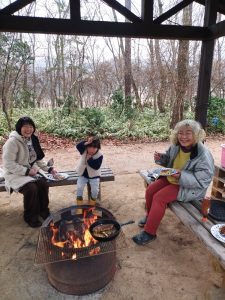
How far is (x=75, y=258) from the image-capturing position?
2117mm

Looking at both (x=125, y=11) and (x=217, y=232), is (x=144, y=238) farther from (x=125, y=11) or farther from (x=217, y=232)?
(x=125, y=11)

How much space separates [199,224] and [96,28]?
309cm

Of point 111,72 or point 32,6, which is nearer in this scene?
point 32,6

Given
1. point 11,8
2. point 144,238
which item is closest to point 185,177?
point 144,238

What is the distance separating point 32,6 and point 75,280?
10174 mm

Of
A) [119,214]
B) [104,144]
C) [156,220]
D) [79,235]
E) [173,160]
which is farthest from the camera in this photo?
[104,144]

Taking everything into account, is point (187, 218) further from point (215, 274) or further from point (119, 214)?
point (119, 214)

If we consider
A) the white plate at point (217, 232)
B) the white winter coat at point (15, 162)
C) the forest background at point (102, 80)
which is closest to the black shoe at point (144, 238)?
the white plate at point (217, 232)

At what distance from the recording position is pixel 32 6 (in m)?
9.55

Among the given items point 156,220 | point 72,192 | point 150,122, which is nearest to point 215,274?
point 156,220

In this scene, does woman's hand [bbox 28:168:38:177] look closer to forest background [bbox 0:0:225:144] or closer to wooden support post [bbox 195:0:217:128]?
wooden support post [bbox 195:0:217:128]

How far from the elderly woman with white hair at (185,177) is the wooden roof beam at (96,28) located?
73.1 inches

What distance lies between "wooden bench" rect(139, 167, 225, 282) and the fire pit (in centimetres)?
70

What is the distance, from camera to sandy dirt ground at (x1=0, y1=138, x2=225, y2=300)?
2.33 m
